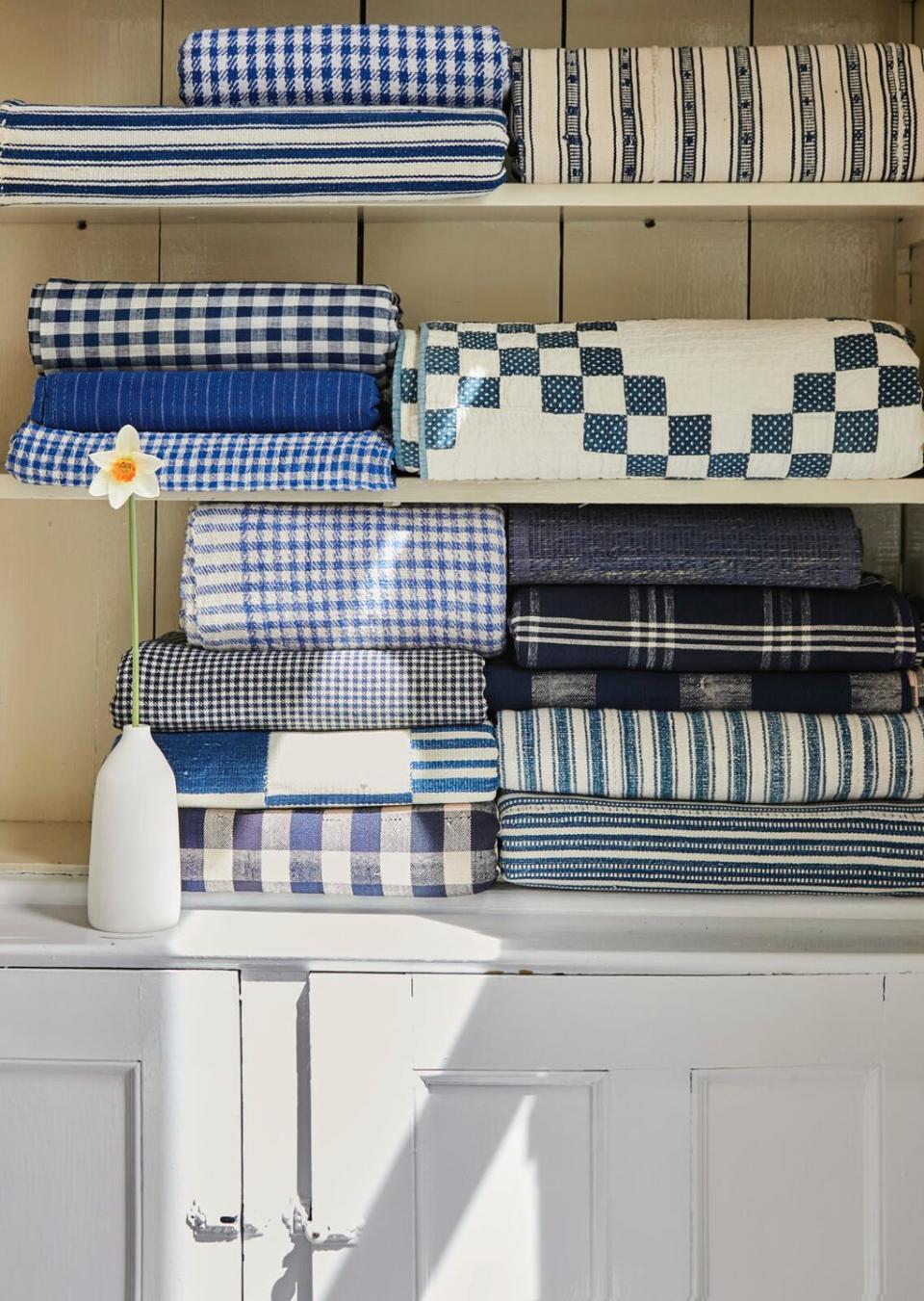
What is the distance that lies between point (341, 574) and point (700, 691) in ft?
1.37

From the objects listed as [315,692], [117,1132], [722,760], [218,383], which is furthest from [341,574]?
[117,1132]

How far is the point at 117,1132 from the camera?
118cm

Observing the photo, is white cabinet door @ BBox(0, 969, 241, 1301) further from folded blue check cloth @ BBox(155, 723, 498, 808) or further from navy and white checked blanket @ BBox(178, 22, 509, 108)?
navy and white checked blanket @ BBox(178, 22, 509, 108)

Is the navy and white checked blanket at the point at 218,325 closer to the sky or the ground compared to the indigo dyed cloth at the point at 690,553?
closer to the sky

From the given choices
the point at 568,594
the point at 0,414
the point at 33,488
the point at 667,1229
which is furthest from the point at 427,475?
the point at 667,1229

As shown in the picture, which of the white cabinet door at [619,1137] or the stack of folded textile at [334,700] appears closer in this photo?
the white cabinet door at [619,1137]

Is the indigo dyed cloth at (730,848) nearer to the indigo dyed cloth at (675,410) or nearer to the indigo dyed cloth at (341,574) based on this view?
the indigo dyed cloth at (341,574)

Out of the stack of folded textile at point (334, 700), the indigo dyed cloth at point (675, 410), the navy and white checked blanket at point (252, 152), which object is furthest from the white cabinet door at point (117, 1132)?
the navy and white checked blanket at point (252, 152)

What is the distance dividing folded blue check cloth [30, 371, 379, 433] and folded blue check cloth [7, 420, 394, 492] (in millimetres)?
14

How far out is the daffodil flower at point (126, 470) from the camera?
123 cm

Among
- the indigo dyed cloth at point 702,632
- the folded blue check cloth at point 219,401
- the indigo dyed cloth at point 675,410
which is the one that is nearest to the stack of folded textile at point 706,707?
the indigo dyed cloth at point 702,632

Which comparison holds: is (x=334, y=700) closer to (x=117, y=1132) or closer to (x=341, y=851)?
(x=341, y=851)

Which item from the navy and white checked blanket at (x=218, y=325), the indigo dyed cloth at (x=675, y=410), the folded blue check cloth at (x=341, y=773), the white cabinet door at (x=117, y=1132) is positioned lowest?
the white cabinet door at (x=117, y=1132)

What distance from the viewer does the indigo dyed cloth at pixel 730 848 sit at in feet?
4.24
